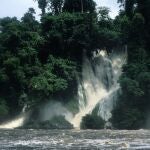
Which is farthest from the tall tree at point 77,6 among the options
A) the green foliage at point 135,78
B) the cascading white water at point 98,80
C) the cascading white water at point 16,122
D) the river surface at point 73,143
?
the river surface at point 73,143

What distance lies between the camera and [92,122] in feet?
206

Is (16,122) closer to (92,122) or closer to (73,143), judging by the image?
(92,122)

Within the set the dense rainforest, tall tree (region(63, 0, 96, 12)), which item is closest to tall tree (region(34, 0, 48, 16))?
tall tree (region(63, 0, 96, 12))

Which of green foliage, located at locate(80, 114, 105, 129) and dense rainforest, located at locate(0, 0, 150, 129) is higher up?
dense rainforest, located at locate(0, 0, 150, 129)

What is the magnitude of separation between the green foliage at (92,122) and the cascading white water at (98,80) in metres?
4.16

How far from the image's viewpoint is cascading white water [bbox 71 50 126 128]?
69.4 metres

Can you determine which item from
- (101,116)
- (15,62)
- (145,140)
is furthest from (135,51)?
(145,140)

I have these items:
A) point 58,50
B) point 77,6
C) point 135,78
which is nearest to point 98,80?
point 58,50

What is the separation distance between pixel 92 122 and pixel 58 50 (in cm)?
1386

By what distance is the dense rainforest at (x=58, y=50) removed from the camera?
68.3m

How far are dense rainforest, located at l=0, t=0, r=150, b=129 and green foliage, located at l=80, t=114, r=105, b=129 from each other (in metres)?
2.99

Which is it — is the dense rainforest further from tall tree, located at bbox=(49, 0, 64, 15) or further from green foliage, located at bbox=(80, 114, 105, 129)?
tall tree, located at bbox=(49, 0, 64, 15)

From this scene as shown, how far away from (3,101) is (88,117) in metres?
11.3

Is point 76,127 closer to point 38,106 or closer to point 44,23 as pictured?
point 38,106
